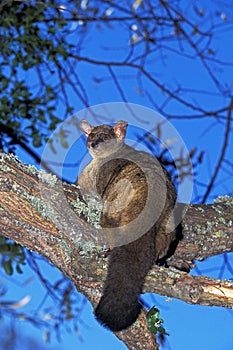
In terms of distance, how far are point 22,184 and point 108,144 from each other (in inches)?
27.6

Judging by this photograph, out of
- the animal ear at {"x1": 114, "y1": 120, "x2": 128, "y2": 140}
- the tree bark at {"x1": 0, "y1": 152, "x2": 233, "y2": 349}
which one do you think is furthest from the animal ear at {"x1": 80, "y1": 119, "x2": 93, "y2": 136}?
the tree bark at {"x1": 0, "y1": 152, "x2": 233, "y2": 349}

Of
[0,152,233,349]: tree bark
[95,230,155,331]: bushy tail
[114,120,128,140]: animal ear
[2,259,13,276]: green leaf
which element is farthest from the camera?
[2,259,13,276]: green leaf

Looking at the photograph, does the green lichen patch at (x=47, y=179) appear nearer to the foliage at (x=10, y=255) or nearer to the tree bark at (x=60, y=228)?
the tree bark at (x=60, y=228)

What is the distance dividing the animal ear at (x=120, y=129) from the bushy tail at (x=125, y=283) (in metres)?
0.85

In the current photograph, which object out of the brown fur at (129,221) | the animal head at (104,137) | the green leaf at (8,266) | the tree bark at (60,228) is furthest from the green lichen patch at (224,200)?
the green leaf at (8,266)

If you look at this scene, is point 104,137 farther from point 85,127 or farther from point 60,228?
point 60,228

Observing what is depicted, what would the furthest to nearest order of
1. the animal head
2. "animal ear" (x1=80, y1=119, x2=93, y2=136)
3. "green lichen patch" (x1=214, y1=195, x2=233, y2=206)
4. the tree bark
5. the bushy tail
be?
"animal ear" (x1=80, y1=119, x2=93, y2=136), the animal head, "green lichen patch" (x1=214, y1=195, x2=233, y2=206), the tree bark, the bushy tail

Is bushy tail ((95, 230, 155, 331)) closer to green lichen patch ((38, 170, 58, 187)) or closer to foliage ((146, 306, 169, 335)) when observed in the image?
foliage ((146, 306, 169, 335))

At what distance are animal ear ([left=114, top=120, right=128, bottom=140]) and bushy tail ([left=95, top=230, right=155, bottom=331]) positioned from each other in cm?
85

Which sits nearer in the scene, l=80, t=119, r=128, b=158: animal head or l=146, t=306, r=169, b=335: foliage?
l=146, t=306, r=169, b=335: foliage

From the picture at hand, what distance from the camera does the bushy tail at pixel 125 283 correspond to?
1.47m

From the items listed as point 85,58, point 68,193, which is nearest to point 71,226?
point 68,193

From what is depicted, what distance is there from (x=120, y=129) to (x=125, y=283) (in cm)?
101

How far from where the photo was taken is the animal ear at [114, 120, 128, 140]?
2.39 m
